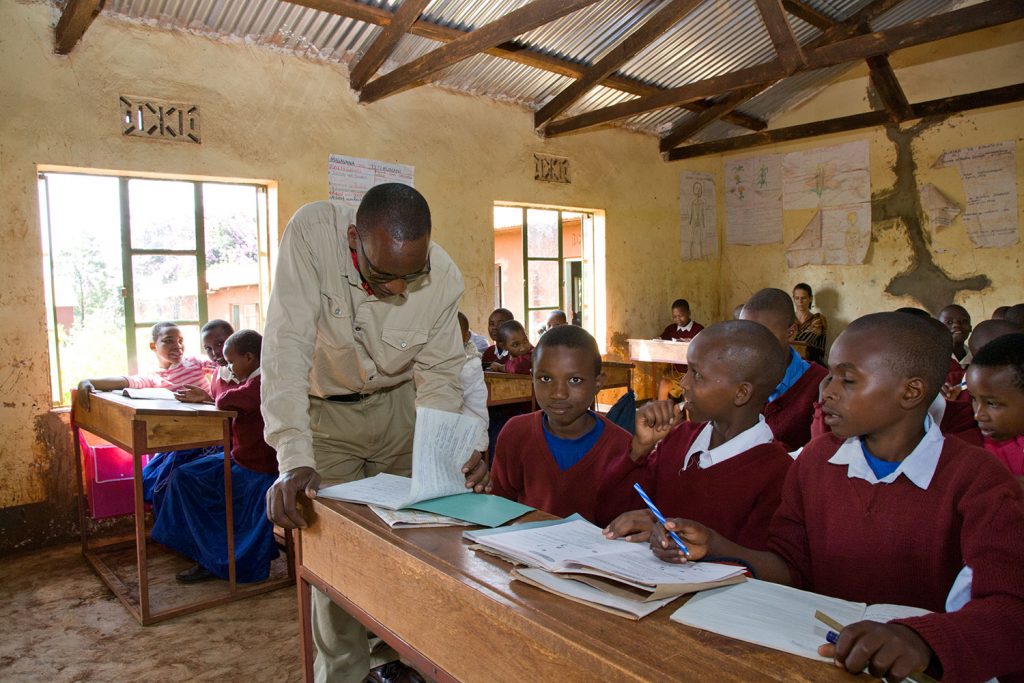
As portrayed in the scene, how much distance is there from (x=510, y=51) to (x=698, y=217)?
3.81 metres

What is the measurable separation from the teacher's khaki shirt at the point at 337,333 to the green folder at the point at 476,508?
363 mm

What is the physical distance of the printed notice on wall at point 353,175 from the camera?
16.6 feet

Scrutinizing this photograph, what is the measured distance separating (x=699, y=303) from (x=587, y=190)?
2.21 metres

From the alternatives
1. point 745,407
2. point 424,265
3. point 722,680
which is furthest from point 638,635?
point 424,265

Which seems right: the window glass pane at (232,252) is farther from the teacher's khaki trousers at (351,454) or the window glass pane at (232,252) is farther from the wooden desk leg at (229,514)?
the teacher's khaki trousers at (351,454)

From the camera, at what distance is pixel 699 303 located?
832 centimetres

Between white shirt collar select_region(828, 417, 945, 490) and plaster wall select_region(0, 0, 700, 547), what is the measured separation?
419cm

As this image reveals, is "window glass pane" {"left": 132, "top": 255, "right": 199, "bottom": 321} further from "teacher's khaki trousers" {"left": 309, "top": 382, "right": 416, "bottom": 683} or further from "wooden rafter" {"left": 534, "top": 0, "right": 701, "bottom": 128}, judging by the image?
"wooden rafter" {"left": 534, "top": 0, "right": 701, "bottom": 128}

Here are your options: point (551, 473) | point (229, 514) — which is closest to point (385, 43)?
point (229, 514)

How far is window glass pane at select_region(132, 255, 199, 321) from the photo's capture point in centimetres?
442

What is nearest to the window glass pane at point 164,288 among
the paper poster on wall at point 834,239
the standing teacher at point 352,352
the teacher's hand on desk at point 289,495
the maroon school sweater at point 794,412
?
the standing teacher at point 352,352

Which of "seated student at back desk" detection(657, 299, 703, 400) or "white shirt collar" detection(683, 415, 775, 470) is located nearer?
"white shirt collar" detection(683, 415, 775, 470)

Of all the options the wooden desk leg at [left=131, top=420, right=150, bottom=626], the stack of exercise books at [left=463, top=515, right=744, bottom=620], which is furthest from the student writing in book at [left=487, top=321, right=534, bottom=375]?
the stack of exercise books at [left=463, top=515, right=744, bottom=620]

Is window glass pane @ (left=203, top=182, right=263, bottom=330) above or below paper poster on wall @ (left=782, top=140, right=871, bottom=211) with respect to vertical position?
below
